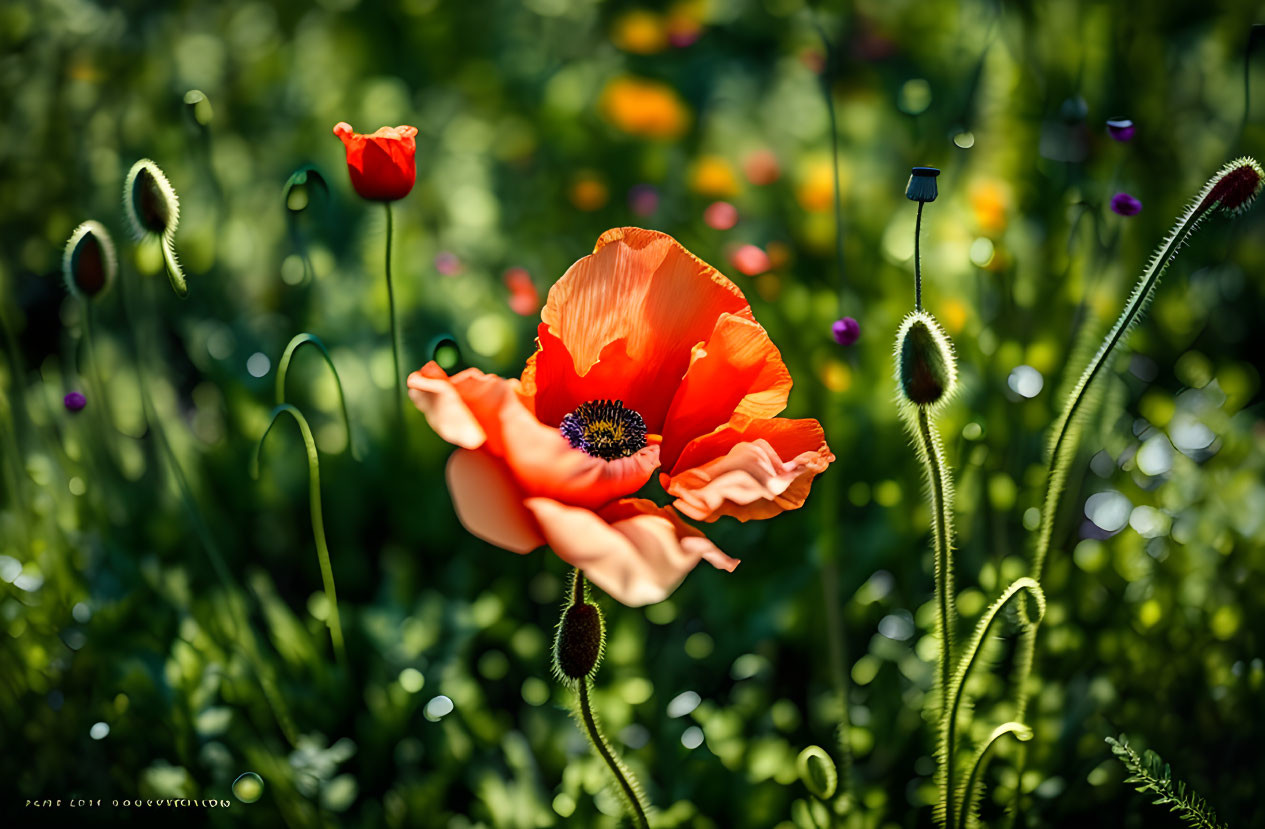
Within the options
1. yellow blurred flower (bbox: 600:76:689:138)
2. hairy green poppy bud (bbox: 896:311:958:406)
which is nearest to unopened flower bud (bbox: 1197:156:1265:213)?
hairy green poppy bud (bbox: 896:311:958:406)

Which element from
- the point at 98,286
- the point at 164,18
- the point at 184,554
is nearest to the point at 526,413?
the point at 98,286

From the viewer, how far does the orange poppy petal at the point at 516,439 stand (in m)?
0.48

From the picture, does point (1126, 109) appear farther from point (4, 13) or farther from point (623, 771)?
point (4, 13)

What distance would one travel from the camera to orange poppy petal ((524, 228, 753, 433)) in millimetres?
590

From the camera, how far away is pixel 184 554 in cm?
94

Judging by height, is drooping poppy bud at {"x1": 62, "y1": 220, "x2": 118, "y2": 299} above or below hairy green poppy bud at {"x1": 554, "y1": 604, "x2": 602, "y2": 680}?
above

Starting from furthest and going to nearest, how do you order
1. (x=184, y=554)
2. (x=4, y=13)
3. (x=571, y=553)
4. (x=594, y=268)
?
1. (x=4, y=13)
2. (x=184, y=554)
3. (x=594, y=268)
4. (x=571, y=553)

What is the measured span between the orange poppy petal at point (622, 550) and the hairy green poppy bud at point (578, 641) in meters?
0.09

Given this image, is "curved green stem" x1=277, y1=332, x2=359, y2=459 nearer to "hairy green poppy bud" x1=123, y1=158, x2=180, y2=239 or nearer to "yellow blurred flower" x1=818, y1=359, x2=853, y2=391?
"hairy green poppy bud" x1=123, y1=158, x2=180, y2=239

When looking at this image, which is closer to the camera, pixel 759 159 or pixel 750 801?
pixel 750 801

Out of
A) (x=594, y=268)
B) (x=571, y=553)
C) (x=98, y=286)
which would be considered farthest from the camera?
(x=98, y=286)

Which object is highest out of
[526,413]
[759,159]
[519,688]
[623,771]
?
[526,413]

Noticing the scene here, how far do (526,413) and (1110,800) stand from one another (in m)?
0.62

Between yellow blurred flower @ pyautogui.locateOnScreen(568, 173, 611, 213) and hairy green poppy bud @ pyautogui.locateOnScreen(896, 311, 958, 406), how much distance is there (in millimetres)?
674
